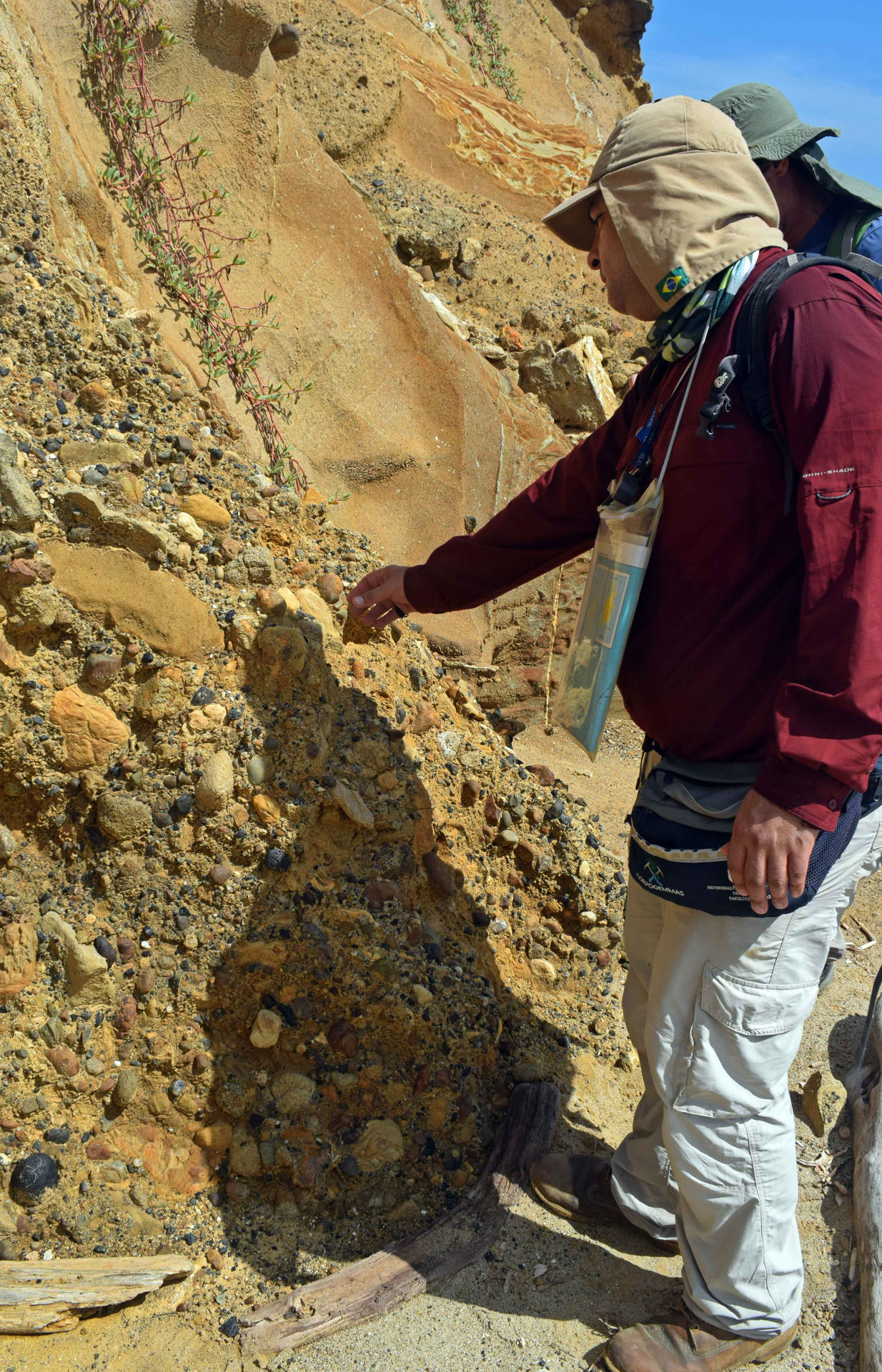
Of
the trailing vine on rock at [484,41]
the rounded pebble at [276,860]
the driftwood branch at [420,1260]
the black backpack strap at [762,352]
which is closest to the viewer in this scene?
the black backpack strap at [762,352]

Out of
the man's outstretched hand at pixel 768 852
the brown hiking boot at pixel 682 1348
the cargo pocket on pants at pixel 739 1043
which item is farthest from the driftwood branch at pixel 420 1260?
the man's outstretched hand at pixel 768 852

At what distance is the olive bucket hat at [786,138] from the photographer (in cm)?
229

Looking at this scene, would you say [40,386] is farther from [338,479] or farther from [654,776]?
[654,776]

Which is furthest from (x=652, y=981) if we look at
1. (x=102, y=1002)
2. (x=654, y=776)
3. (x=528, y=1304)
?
(x=102, y=1002)

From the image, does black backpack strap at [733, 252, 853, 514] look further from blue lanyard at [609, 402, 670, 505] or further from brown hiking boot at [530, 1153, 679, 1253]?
brown hiking boot at [530, 1153, 679, 1253]

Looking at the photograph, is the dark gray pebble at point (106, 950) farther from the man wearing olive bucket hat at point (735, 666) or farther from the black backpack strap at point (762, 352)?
the black backpack strap at point (762, 352)

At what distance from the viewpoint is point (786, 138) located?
231 cm

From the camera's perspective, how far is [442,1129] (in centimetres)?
224

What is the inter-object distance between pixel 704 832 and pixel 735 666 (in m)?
0.29

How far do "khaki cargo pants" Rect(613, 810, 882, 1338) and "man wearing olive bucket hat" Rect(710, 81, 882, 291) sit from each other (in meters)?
1.52

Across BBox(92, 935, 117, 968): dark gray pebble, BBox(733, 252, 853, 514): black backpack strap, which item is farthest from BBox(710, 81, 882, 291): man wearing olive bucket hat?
BBox(92, 935, 117, 968): dark gray pebble

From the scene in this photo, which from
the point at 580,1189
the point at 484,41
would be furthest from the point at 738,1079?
the point at 484,41

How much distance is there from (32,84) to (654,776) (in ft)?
9.02

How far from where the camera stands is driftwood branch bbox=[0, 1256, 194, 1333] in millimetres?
1713
